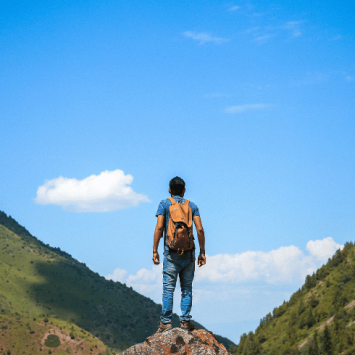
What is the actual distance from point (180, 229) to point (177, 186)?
135 cm

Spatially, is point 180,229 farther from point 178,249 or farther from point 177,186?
point 177,186

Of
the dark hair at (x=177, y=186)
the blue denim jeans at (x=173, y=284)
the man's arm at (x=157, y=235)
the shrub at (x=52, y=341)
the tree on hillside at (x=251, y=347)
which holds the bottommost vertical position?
the blue denim jeans at (x=173, y=284)

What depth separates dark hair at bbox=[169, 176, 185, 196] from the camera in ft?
44.9

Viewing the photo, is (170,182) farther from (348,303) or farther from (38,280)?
(38,280)

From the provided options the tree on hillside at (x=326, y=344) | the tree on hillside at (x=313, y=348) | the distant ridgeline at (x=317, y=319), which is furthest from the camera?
the distant ridgeline at (x=317, y=319)

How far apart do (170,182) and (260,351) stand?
9489 centimetres

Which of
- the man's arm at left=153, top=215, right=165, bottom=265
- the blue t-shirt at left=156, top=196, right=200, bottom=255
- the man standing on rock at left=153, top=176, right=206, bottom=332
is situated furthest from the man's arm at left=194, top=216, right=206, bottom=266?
the man's arm at left=153, top=215, right=165, bottom=265

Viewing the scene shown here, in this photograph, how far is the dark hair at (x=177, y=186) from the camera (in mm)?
13688

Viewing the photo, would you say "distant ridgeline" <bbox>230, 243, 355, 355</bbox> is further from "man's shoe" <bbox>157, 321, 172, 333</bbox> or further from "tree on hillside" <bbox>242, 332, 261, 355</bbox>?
"man's shoe" <bbox>157, 321, 172, 333</bbox>

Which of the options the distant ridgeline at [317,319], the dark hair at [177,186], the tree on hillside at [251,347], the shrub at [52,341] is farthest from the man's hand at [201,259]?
the shrub at [52,341]

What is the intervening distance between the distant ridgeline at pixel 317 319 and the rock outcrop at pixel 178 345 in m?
63.4

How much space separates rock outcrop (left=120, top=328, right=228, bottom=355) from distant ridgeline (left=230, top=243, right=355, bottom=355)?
63448 mm

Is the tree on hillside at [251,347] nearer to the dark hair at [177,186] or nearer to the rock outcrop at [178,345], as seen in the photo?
the rock outcrop at [178,345]

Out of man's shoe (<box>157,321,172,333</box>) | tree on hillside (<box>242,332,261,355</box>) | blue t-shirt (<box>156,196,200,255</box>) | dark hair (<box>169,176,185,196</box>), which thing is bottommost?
man's shoe (<box>157,321,172,333</box>)
